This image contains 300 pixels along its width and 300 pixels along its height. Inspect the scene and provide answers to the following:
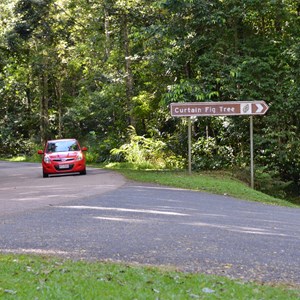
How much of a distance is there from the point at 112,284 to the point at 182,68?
21.7 m

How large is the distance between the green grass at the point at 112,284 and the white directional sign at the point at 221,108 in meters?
13.7

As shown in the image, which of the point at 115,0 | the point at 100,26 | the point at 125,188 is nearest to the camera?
the point at 125,188

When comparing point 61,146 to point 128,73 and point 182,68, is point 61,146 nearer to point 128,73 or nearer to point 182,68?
point 182,68

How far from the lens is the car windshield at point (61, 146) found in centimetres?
2553

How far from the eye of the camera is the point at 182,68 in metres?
27.4

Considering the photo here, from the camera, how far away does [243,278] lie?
281 inches

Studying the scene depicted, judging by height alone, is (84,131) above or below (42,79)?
→ below

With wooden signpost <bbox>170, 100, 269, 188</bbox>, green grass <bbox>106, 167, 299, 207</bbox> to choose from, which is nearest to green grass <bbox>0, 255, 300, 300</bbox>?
green grass <bbox>106, 167, 299, 207</bbox>

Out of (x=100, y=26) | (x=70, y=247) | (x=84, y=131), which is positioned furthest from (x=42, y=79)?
(x=70, y=247)

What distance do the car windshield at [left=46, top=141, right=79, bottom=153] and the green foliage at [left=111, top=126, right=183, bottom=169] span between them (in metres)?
3.61

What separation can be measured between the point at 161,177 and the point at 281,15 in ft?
32.9

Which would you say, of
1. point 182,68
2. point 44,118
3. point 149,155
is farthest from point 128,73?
point 44,118

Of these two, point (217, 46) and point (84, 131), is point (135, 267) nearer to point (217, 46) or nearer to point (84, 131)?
point (217, 46)

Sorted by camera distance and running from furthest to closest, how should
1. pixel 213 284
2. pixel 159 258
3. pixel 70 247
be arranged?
pixel 70 247 < pixel 159 258 < pixel 213 284
